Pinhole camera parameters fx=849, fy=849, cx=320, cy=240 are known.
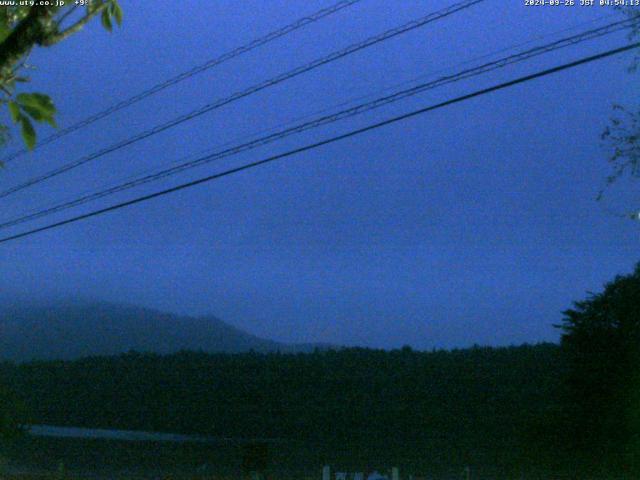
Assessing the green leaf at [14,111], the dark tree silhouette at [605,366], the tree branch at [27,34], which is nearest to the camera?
the green leaf at [14,111]

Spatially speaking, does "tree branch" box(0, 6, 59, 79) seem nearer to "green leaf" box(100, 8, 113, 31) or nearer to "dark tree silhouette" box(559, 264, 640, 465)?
"green leaf" box(100, 8, 113, 31)

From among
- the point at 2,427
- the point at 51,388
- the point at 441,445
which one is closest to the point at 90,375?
the point at 51,388

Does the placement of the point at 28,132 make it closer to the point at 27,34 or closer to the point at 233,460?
the point at 27,34

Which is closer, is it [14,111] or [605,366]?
[14,111]

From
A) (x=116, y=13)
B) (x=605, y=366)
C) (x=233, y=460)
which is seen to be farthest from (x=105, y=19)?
(x=233, y=460)

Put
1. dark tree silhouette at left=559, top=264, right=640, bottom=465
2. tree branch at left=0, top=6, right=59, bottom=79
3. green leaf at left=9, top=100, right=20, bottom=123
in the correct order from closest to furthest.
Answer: green leaf at left=9, top=100, right=20, bottom=123
tree branch at left=0, top=6, right=59, bottom=79
dark tree silhouette at left=559, top=264, right=640, bottom=465

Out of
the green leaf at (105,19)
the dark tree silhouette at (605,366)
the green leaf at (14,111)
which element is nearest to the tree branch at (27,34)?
the green leaf at (105,19)

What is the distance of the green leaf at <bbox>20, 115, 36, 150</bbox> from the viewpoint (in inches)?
160

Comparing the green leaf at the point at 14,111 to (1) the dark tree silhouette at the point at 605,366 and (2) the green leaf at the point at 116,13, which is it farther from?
(1) the dark tree silhouette at the point at 605,366

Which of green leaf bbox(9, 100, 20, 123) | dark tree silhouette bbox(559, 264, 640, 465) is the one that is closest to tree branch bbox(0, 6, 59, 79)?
green leaf bbox(9, 100, 20, 123)

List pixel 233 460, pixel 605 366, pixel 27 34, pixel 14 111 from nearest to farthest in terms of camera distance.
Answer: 1. pixel 14 111
2. pixel 27 34
3. pixel 605 366
4. pixel 233 460

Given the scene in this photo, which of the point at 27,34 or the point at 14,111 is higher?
the point at 27,34

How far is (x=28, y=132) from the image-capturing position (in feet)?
13.4

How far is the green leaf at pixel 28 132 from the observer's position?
13.4 ft
